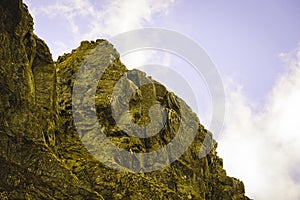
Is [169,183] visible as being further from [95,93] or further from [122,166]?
[95,93]

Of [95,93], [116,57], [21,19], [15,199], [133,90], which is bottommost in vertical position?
[15,199]

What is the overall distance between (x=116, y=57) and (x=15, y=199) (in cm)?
3538

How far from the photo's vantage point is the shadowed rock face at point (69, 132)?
116 ft

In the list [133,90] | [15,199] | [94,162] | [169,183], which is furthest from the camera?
[133,90]

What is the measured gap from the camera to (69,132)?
50.2 meters

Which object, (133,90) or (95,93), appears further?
(133,90)

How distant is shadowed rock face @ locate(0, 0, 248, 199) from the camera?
35469 mm

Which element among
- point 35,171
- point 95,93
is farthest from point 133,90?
point 35,171

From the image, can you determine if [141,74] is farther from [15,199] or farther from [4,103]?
[15,199]

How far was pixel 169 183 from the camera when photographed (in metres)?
53.0

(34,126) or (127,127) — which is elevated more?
(127,127)

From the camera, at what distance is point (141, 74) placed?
222 feet

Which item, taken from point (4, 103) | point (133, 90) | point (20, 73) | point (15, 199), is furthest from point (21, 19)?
point (133, 90)

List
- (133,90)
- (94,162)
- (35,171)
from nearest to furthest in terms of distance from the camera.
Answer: (35,171), (94,162), (133,90)
